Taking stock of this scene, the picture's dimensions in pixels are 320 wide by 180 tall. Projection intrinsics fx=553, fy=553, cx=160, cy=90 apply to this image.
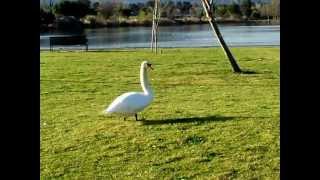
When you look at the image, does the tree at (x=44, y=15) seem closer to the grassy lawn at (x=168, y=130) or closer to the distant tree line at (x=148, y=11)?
the grassy lawn at (x=168, y=130)

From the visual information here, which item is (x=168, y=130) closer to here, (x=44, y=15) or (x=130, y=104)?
(x=130, y=104)

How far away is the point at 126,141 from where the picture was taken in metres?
5.10

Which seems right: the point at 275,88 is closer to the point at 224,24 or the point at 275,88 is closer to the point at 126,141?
the point at 126,141

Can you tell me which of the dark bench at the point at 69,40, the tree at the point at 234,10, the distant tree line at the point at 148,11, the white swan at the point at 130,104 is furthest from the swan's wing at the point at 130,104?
the tree at the point at 234,10

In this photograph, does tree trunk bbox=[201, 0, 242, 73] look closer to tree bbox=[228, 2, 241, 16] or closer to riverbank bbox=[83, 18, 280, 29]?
tree bbox=[228, 2, 241, 16]

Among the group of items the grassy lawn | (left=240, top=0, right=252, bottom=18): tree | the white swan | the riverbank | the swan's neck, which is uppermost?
(left=240, top=0, right=252, bottom=18): tree

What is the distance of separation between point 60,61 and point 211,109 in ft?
29.0

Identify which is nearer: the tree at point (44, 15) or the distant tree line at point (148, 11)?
the tree at point (44, 15)

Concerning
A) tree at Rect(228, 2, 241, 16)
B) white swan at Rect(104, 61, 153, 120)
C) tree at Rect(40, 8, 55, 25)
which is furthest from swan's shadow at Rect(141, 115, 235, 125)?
tree at Rect(228, 2, 241, 16)

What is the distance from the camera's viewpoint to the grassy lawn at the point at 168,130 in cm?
413

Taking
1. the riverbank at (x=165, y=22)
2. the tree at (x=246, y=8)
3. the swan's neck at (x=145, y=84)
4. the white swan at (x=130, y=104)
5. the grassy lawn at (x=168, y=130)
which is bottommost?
the grassy lawn at (x=168, y=130)

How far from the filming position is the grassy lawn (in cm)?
413
